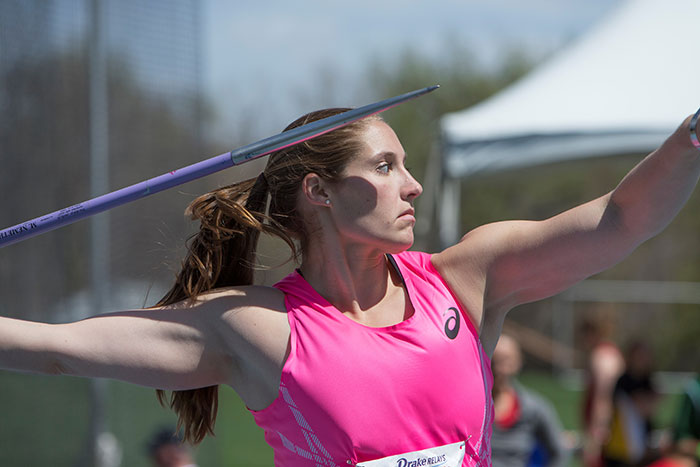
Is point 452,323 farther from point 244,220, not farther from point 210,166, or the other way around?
point 210,166

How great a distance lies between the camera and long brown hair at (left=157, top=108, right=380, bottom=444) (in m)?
A: 1.90

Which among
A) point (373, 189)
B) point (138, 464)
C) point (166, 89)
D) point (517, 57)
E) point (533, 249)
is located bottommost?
point (138, 464)

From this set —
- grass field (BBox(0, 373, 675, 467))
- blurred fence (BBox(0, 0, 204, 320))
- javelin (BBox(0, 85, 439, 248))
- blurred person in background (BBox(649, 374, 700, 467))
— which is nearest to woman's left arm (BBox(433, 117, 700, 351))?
javelin (BBox(0, 85, 439, 248))

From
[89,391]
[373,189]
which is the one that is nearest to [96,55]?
[89,391]

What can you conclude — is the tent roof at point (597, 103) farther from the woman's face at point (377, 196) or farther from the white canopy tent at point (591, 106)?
the woman's face at point (377, 196)

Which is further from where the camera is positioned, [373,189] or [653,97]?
[653,97]

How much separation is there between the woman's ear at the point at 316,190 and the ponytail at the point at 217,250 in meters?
0.11

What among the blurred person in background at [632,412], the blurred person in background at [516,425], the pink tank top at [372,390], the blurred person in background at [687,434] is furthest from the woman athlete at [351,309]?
the blurred person in background at [632,412]

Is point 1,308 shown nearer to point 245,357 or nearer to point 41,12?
point 41,12

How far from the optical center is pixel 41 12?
434 centimetres

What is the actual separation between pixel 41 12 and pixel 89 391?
6.26ft

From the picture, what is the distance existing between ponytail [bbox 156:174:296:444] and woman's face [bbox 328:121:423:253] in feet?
0.58

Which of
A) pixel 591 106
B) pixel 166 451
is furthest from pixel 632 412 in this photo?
pixel 166 451

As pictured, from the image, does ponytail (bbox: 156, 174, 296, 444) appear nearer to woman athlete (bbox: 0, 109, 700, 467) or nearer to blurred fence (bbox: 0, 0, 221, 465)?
woman athlete (bbox: 0, 109, 700, 467)
